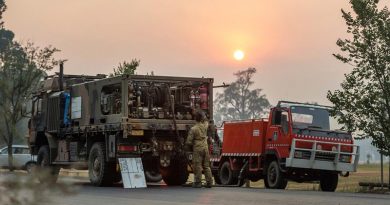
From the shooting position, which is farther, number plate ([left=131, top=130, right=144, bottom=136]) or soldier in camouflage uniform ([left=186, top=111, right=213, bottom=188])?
number plate ([left=131, top=130, right=144, bottom=136])

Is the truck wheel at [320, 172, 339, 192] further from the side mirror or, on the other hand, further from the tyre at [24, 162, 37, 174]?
the tyre at [24, 162, 37, 174]

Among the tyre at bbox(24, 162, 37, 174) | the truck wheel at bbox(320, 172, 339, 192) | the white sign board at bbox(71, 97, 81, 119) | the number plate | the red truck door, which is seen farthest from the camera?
the truck wheel at bbox(320, 172, 339, 192)

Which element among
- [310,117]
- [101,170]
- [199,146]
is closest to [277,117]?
[310,117]

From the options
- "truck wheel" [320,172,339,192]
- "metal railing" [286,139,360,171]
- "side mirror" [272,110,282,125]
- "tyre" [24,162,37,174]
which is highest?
"side mirror" [272,110,282,125]

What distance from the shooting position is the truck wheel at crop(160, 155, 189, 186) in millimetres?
18547

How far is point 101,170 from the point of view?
17.4 meters

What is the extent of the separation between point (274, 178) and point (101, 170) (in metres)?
5.40

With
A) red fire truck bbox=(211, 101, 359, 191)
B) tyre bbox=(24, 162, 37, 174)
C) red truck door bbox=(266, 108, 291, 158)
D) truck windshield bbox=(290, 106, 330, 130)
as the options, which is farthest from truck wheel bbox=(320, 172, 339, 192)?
tyre bbox=(24, 162, 37, 174)

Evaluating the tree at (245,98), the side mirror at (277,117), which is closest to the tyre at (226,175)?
the side mirror at (277,117)

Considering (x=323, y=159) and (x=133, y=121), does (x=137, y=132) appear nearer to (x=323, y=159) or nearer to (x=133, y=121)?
(x=133, y=121)

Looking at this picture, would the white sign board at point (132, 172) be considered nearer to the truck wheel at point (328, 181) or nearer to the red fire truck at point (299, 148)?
the red fire truck at point (299, 148)

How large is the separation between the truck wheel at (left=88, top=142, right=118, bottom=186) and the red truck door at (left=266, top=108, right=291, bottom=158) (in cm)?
512

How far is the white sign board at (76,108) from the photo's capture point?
19108 mm

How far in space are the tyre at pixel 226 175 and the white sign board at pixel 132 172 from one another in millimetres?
6308
